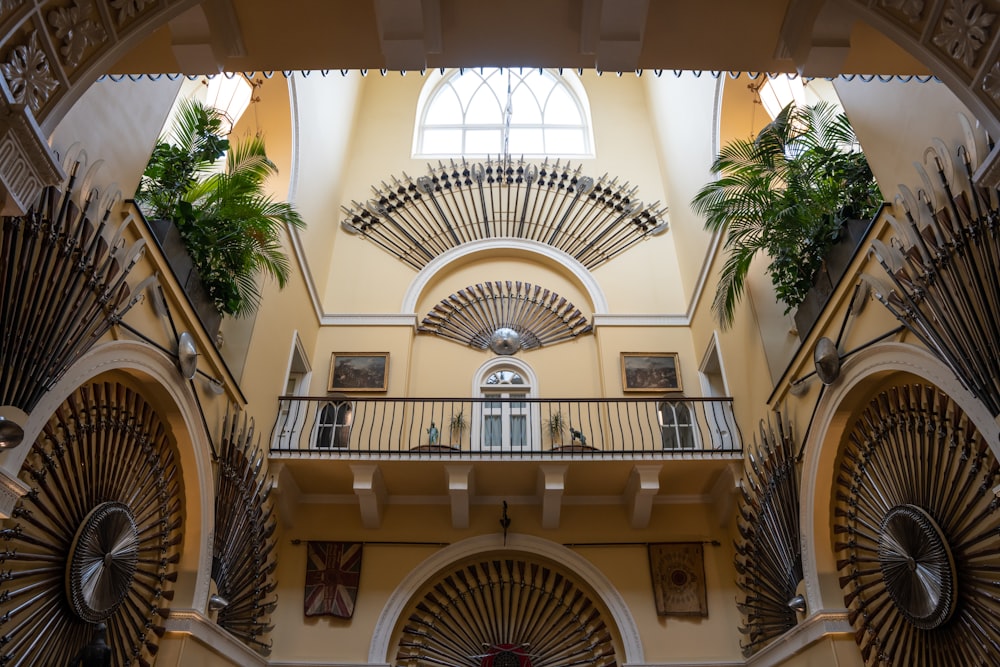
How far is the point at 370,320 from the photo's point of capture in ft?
30.2

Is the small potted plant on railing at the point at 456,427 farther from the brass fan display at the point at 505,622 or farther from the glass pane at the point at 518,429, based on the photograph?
the brass fan display at the point at 505,622

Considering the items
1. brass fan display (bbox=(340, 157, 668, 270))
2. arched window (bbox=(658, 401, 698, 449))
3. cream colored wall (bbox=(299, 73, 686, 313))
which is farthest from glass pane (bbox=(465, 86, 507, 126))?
arched window (bbox=(658, 401, 698, 449))

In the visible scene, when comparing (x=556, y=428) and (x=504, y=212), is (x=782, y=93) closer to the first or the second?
(x=504, y=212)

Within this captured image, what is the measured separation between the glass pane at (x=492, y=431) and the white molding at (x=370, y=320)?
1.69 m

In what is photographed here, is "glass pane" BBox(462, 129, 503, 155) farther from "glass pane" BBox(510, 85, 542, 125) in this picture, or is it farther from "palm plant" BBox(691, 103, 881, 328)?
"palm plant" BBox(691, 103, 881, 328)

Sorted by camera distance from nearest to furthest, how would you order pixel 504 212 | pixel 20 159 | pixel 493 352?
pixel 20 159, pixel 493 352, pixel 504 212

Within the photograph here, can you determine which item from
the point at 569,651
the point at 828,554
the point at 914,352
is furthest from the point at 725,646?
the point at 914,352

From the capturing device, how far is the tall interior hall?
3225 millimetres

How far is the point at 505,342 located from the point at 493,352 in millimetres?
203

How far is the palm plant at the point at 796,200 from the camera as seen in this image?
5324 mm

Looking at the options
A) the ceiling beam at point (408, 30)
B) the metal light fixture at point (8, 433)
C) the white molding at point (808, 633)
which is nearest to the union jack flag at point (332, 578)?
the white molding at point (808, 633)

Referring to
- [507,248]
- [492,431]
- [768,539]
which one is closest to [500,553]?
[492,431]

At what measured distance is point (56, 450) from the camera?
3.81 m

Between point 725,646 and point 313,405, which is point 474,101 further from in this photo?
point 725,646
